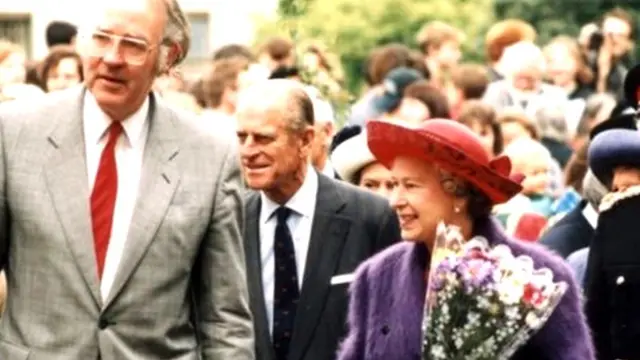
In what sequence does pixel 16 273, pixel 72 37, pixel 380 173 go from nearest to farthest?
pixel 16 273 → pixel 380 173 → pixel 72 37

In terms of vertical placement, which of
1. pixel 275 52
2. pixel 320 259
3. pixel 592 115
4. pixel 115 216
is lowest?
pixel 592 115

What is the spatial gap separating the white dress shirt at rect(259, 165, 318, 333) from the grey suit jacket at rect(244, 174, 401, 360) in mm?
27

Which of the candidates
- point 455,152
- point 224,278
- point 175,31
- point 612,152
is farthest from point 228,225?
point 612,152

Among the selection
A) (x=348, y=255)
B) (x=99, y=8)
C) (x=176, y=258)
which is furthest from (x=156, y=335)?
(x=348, y=255)

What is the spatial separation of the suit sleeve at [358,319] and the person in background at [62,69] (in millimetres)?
8067

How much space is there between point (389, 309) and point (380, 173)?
132 inches

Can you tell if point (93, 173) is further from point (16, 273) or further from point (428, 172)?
point (428, 172)

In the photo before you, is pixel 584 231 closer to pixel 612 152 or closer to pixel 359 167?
pixel 359 167

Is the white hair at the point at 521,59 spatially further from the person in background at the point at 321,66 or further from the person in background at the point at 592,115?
the person in background at the point at 321,66

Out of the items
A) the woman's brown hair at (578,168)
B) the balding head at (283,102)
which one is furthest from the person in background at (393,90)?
the balding head at (283,102)

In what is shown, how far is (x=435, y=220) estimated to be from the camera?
32.7 ft

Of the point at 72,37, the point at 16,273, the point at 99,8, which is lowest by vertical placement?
the point at 72,37

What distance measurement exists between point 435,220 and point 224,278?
0.87 metres

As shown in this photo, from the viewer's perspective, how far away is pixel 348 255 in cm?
Result: 1177
